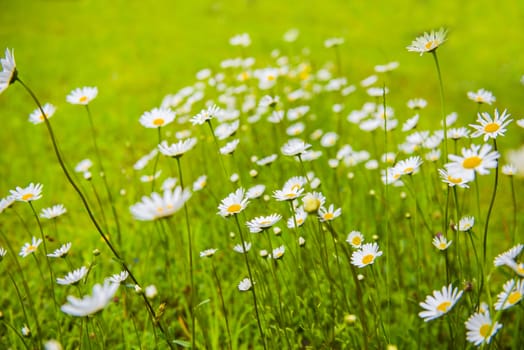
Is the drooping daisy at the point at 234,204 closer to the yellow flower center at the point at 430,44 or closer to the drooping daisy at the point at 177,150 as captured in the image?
the drooping daisy at the point at 177,150

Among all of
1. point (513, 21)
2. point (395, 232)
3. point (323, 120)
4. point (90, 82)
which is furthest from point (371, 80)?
point (513, 21)

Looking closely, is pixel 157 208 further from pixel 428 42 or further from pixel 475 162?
pixel 428 42

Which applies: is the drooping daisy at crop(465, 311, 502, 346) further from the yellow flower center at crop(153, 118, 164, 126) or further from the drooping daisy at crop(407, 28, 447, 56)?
the yellow flower center at crop(153, 118, 164, 126)

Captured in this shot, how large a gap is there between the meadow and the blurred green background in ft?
0.12

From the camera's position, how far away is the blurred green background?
3.71 m

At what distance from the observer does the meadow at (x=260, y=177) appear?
118cm

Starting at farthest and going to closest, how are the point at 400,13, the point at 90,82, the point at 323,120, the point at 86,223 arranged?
the point at 400,13 < the point at 90,82 < the point at 323,120 < the point at 86,223

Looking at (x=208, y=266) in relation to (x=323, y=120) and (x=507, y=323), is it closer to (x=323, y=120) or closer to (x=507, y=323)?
(x=507, y=323)

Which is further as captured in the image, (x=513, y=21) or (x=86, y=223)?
(x=513, y=21)

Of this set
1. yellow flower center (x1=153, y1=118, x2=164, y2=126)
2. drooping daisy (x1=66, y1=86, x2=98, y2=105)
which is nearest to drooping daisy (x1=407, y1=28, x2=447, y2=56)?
yellow flower center (x1=153, y1=118, x2=164, y2=126)

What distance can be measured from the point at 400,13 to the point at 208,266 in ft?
20.2

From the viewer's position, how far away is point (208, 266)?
1863 mm

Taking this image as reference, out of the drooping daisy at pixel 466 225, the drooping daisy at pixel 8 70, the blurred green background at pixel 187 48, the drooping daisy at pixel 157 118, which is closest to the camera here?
the drooping daisy at pixel 8 70

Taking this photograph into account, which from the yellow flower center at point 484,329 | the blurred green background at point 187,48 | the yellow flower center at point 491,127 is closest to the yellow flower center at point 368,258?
the yellow flower center at point 484,329
